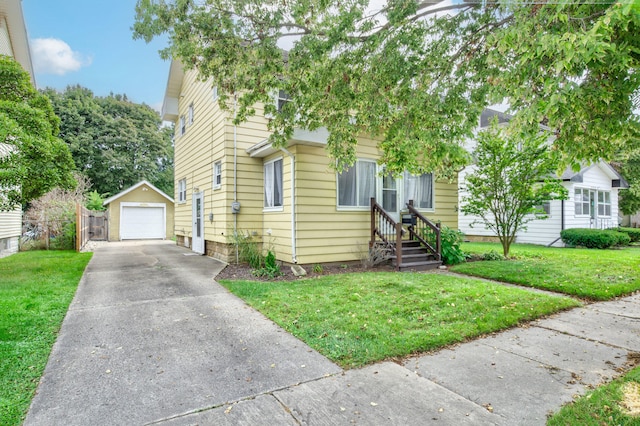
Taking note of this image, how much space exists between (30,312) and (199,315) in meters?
2.31

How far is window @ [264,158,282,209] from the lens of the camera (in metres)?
9.10

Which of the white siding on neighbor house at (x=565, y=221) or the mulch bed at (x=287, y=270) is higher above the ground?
the white siding on neighbor house at (x=565, y=221)

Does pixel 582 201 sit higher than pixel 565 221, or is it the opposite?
pixel 582 201

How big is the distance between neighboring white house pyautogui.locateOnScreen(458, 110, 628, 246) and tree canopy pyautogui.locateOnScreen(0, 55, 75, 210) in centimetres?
1299

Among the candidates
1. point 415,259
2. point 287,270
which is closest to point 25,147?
point 287,270

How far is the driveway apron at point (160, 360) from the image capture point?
2.57 metres

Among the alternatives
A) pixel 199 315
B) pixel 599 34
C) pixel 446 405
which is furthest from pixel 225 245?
pixel 599 34

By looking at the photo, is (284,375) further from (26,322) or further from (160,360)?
(26,322)

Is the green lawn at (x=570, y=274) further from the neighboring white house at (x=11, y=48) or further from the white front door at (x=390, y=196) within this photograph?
the neighboring white house at (x=11, y=48)

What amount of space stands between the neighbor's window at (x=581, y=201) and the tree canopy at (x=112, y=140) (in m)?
30.6

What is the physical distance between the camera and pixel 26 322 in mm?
4305

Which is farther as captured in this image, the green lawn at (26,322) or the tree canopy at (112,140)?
the tree canopy at (112,140)

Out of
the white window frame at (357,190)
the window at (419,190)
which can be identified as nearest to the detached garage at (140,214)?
the white window frame at (357,190)

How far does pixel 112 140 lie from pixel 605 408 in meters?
33.8
